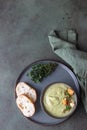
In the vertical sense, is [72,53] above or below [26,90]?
above

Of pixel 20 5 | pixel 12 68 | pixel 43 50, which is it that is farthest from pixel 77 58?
pixel 20 5

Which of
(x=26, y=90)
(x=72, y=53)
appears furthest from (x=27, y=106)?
(x=72, y=53)

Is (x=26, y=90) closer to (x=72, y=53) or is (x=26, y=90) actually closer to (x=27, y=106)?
(x=27, y=106)

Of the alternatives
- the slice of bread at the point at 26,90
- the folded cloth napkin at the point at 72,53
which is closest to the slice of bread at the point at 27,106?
the slice of bread at the point at 26,90

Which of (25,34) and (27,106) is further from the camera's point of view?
(25,34)
